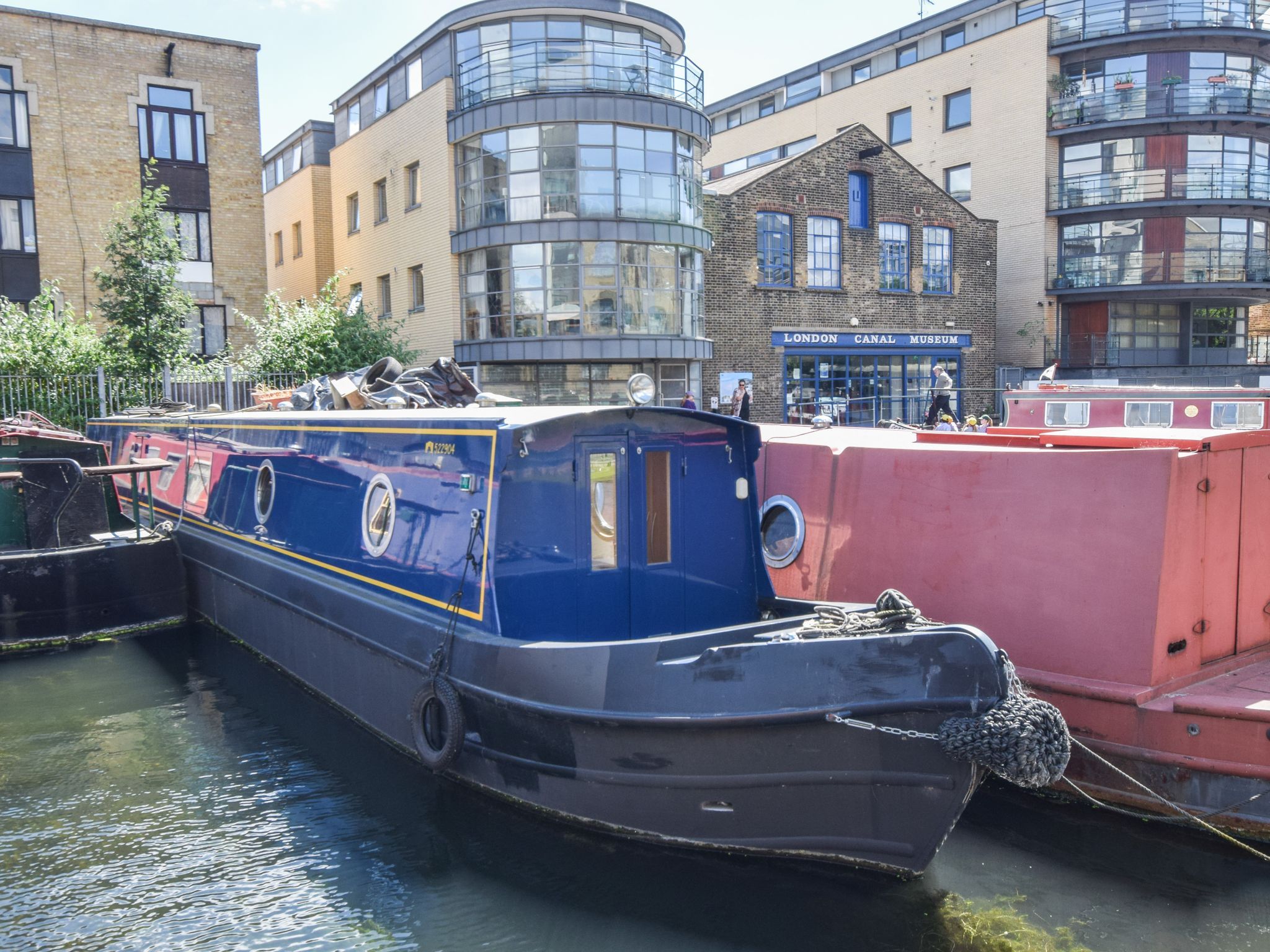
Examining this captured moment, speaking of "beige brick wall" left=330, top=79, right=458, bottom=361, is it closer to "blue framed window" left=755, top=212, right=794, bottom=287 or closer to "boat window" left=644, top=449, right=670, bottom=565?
"blue framed window" left=755, top=212, right=794, bottom=287

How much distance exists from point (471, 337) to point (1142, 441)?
1861 cm

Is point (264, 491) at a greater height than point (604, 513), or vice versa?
point (604, 513)

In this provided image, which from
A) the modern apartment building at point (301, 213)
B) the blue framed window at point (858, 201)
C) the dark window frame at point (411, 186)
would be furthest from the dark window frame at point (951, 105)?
the modern apartment building at point (301, 213)

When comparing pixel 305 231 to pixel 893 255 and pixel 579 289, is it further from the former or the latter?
pixel 893 255

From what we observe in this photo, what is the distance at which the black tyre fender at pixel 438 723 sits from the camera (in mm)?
6441

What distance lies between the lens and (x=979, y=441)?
8.32 m

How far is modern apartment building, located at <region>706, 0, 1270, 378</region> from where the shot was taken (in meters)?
29.4

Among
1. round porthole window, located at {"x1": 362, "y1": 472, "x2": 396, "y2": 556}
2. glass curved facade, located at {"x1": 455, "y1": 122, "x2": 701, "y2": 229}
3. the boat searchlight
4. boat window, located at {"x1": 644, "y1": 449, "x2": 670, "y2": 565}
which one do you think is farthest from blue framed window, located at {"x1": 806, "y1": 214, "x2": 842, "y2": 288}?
boat window, located at {"x1": 644, "y1": 449, "x2": 670, "y2": 565}

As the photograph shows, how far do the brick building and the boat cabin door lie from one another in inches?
738

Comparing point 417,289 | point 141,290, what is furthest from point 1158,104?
point 141,290

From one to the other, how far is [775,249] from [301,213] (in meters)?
14.6

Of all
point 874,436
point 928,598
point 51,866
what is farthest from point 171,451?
point 928,598

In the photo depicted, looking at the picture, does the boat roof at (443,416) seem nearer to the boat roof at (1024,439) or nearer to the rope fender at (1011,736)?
the boat roof at (1024,439)

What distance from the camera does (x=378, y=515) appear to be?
7.96 m
